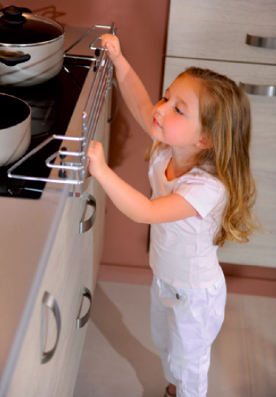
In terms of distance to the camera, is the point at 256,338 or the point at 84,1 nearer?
the point at 84,1

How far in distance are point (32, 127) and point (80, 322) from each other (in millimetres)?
480

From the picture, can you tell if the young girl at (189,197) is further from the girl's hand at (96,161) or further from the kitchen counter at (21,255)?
the kitchen counter at (21,255)

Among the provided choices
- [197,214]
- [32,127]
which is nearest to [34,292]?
[32,127]

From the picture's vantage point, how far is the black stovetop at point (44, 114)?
920 mm

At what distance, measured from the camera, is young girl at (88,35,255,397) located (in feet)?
3.73

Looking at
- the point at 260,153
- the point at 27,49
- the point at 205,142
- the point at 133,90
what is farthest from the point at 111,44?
the point at 260,153

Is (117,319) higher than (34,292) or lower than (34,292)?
lower

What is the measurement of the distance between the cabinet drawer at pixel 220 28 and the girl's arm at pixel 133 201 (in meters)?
0.53

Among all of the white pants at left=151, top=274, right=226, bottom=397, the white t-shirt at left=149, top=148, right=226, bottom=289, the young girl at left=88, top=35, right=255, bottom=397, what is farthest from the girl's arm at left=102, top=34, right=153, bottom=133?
the white pants at left=151, top=274, right=226, bottom=397

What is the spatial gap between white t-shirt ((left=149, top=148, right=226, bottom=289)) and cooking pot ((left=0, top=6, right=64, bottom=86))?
35 centimetres

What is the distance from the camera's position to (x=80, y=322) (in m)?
1.27

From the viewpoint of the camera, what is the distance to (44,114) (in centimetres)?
117

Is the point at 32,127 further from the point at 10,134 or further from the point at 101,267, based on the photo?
the point at 101,267

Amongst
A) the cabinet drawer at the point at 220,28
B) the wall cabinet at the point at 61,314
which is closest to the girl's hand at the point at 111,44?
the cabinet drawer at the point at 220,28
